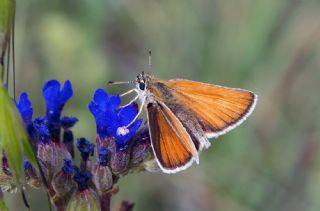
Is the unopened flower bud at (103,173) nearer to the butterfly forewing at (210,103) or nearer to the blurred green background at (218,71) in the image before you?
the butterfly forewing at (210,103)

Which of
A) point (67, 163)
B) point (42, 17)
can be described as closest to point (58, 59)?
point (42, 17)

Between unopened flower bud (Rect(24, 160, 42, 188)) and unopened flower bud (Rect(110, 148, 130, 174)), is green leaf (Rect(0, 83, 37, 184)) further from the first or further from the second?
unopened flower bud (Rect(110, 148, 130, 174))

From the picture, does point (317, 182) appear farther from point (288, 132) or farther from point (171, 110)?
point (171, 110)

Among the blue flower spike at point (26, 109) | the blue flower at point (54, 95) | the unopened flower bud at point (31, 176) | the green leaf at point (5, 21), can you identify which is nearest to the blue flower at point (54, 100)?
the blue flower at point (54, 95)

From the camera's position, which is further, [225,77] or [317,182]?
[225,77]

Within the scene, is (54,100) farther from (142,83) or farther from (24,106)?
(142,83)

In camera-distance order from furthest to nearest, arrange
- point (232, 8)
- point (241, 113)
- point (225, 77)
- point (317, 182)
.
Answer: point (232, 8), point (225, 77), point (317, 182), point (241, 113)

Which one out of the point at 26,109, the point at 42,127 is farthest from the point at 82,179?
the point at 26,109

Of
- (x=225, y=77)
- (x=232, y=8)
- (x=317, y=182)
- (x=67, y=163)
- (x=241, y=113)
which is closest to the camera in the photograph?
(x=67, y=163)
